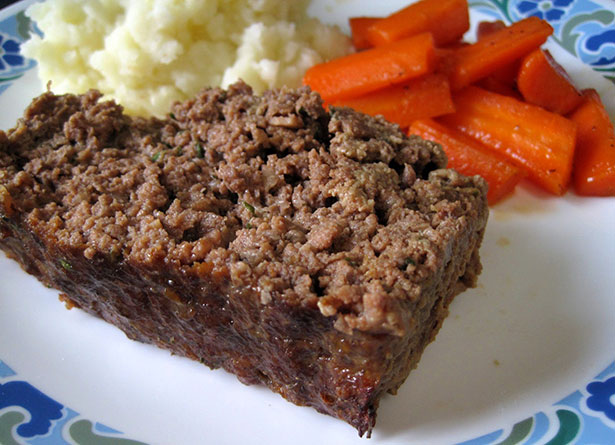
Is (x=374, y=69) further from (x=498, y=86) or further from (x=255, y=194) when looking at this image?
(x=255, y=194)

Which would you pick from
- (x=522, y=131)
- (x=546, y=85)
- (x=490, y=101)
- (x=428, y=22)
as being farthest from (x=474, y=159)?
(x=428, y=22)

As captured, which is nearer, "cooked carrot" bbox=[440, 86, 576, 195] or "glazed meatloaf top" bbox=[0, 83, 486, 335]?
"glazed meatloaf top" bbox=[0, 83, 486, 335]

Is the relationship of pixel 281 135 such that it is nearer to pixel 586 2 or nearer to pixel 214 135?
pixel 214 135

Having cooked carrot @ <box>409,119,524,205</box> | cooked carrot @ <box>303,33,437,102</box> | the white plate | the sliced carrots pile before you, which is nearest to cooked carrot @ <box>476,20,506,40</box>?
the sliced carrots pile

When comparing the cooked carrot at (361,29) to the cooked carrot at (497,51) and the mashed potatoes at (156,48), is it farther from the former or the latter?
the cooked carrot at (497,51)

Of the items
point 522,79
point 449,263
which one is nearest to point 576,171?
point 522,79

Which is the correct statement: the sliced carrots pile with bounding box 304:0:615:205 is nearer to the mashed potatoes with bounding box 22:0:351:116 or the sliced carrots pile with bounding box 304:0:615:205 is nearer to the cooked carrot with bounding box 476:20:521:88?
the cooked carrot with bounding box 476:20:521:88

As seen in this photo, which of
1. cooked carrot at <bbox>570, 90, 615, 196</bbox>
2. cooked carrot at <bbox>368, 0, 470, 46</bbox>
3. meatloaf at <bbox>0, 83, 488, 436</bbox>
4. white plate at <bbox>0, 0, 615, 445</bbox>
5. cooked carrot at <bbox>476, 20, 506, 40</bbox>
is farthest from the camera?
cooked carrot at <bbox>476, 20, 506, 40</bbox>
